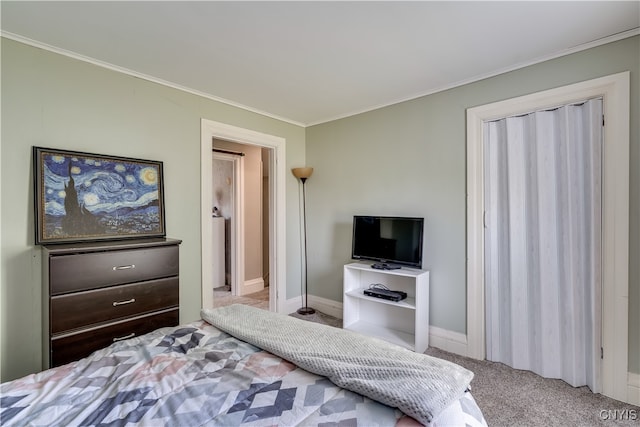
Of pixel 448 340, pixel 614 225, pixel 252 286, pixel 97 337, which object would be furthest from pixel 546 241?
pixel 252 286

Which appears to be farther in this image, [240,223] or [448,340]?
[240,223]

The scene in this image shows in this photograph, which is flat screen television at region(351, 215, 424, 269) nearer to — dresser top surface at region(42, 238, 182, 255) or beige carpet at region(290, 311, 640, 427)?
beige carpet at region(290, 311, 640, 427)

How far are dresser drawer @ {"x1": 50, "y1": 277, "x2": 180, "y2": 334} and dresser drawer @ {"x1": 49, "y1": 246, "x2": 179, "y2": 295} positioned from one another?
A: 0.04 m

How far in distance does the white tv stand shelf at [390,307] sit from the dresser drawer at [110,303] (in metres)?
1.69

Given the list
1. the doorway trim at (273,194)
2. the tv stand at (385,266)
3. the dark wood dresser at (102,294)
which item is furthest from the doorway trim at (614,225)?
the dark wood dresser at (102,294)

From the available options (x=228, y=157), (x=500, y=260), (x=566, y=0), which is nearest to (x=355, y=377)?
(x=500, y=260)

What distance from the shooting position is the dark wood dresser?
1.81 metres

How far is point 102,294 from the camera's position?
1.97 m

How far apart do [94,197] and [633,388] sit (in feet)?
12.8

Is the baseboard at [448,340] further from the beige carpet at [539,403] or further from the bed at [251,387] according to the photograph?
the bed at [251,387]

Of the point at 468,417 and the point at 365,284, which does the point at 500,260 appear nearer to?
the point at 365,284

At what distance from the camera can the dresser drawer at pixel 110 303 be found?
1.83m

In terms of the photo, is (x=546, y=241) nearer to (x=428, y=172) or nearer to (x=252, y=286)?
(x=428, y=172)

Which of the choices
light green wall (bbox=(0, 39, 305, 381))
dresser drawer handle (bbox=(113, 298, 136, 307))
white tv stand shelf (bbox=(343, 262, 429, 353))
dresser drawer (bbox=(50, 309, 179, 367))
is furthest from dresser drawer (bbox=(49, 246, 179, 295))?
white tv stand shelf (bbox=(343, 262, 429, 353))
